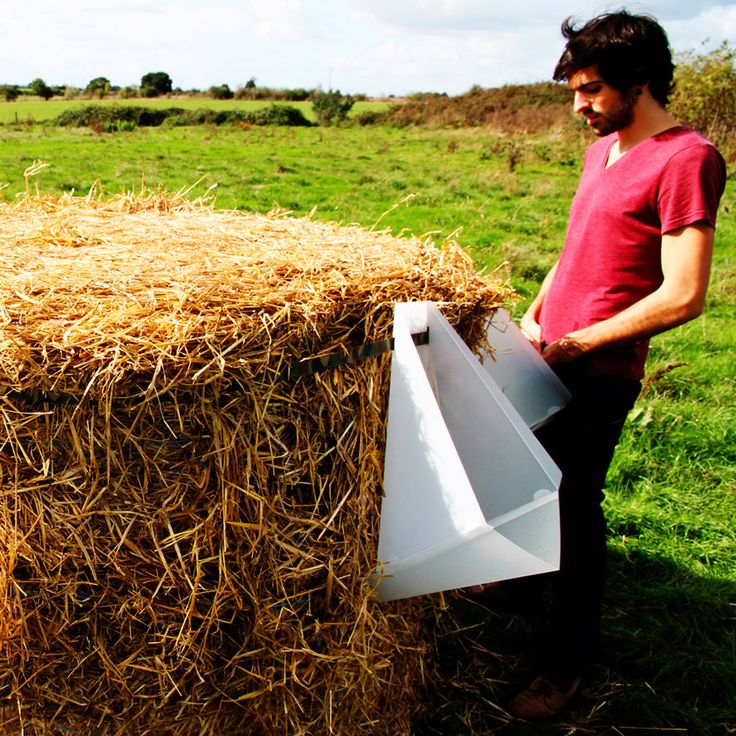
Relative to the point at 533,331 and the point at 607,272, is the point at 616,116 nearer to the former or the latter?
the point at 607,272

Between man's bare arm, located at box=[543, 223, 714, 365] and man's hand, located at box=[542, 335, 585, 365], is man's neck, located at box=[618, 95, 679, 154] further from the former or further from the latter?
man's hand, located at box=[542, 335, 585, 365]

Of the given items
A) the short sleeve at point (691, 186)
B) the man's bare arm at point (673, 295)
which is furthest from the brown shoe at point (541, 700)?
the short sleeve at point (691, 186)

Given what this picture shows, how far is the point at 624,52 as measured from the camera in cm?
250

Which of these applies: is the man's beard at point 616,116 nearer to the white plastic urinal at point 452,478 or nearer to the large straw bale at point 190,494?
the large straw bale at point 190,494

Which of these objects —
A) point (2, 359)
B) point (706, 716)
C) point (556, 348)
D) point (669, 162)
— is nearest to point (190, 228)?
point (2, 359)

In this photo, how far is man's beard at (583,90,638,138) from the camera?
Result: 2609 millimetres

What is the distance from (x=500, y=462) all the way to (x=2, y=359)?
1426mm

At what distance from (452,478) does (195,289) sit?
0.89m

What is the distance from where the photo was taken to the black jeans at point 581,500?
2.78 meters

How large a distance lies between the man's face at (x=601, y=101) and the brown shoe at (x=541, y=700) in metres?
2.11

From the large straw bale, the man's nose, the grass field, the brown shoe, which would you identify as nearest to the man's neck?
the man's nose

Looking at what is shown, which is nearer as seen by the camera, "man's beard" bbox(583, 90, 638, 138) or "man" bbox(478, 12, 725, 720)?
"man" bbox(478, 12, 725, 720)

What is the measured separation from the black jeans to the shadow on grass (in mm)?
226

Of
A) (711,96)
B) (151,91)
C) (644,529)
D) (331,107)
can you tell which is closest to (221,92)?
(151,91)
